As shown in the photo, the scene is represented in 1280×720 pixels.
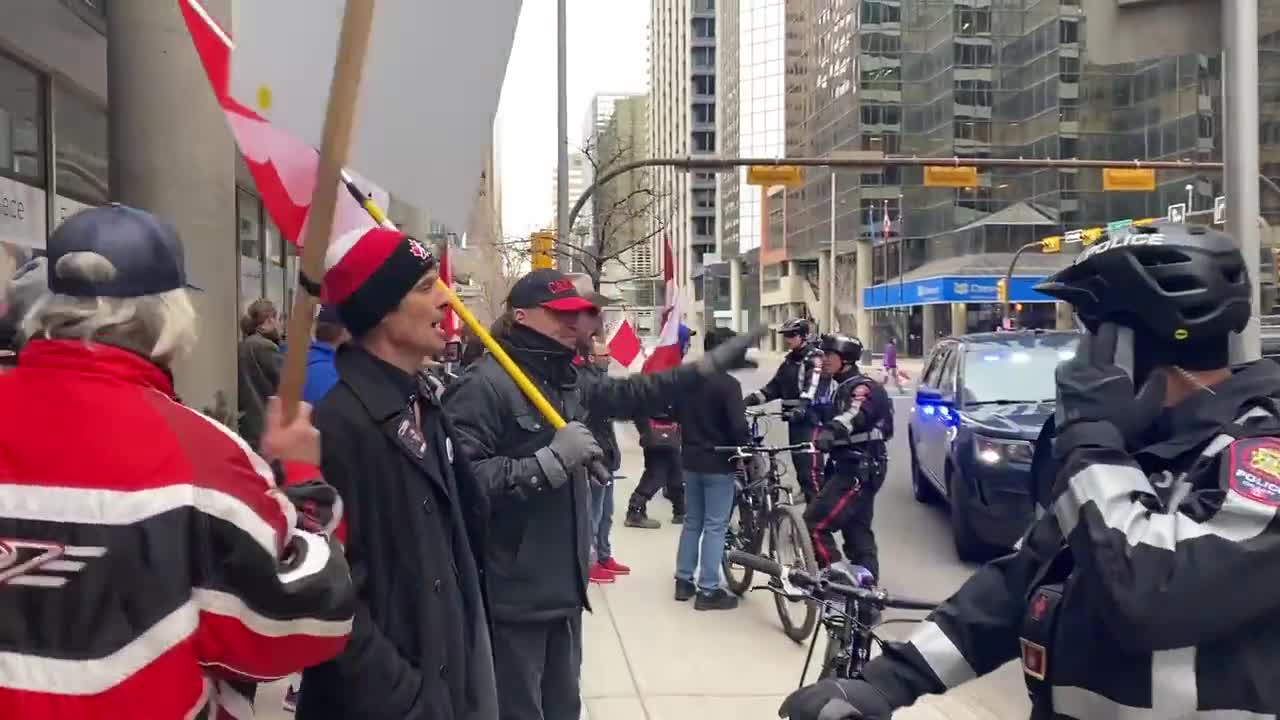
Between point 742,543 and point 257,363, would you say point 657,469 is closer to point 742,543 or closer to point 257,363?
point 742,543

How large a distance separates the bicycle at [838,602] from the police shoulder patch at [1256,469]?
4.95 feet

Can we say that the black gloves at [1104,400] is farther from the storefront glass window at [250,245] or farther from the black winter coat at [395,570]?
the storefront glass window at [250,245]

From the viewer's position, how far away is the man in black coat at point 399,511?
238cm

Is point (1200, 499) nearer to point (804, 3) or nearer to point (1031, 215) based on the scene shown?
point (1031, 215)

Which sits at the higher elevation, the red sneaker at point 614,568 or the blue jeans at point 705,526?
the blue jeans at point 705,526

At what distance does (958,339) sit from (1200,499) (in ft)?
32.2

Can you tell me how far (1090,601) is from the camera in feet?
6.30

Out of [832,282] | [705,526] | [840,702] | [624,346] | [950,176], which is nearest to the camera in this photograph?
[840,702]

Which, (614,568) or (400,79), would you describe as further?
(614,568)

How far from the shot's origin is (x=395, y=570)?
8.16ft

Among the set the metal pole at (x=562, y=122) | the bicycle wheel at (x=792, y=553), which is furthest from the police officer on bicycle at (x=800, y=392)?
the metal pole at (x=562, y=122)

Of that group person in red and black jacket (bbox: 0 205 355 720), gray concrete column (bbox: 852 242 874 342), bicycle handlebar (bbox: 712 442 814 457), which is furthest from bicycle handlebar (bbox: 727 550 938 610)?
gray concrete column (bbox: 852 242 874 342)

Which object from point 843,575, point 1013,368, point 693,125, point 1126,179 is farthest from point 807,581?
point 693,125

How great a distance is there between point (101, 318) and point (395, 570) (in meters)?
0.91
